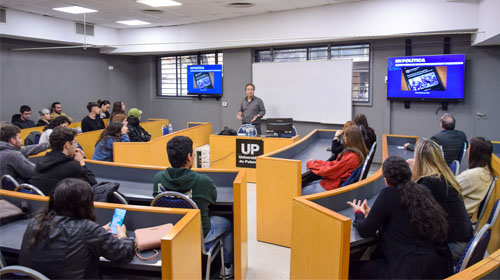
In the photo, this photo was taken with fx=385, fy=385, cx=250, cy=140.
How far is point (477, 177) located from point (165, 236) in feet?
8.44

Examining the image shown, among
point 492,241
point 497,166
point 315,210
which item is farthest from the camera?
point 497,166

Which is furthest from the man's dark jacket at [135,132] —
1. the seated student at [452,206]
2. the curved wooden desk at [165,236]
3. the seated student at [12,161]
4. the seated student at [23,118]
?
the seated student at [452,206]

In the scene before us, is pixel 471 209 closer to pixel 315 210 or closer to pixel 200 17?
pixel 315 210

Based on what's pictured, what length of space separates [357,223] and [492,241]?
202cm

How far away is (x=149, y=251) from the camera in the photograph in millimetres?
2123

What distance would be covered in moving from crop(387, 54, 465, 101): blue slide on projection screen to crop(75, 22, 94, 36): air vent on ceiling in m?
6.55

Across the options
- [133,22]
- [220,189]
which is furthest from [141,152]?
[133,22]

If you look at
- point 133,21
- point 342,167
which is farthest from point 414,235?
point 133,21

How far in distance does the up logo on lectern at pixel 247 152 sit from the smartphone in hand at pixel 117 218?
3.71m

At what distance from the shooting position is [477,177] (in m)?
3.11

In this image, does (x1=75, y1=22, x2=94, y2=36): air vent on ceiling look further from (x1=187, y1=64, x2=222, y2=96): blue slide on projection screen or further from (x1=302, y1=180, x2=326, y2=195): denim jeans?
(x1=302, y1=180, x2=326, y2=195): denim jeans

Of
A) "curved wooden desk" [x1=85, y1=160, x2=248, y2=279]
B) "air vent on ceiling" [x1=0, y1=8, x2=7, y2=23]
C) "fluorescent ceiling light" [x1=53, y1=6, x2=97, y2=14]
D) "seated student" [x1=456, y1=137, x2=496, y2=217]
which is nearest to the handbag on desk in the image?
"curved wooden desk" [x1=85, y1=160, x2=248, y2=279]

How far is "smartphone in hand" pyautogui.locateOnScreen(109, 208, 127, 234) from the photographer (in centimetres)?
224

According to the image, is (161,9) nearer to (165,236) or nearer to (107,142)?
(107,142)
